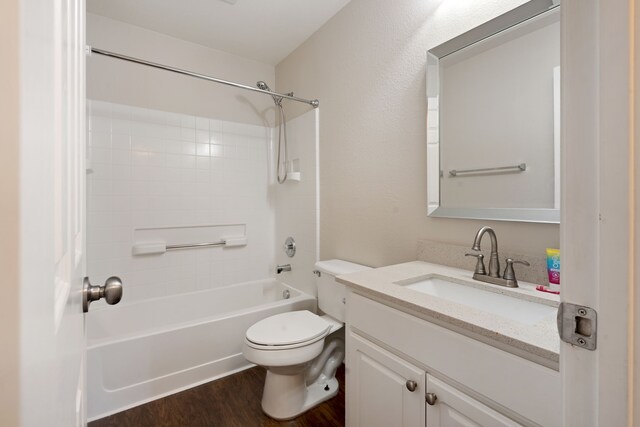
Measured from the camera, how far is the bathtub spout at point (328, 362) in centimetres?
171

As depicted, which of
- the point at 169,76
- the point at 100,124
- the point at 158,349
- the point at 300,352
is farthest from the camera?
the point at 169,76

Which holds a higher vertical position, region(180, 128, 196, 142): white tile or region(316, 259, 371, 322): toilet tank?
region(180, 128, 196, 142): white tile

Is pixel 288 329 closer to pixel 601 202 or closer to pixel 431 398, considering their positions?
pixel 431 398

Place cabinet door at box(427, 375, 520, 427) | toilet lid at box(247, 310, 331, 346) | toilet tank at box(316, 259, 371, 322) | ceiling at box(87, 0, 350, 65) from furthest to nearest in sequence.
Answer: ceiling at box(87, 0, 350, 65)
toilet tank at box(316, 259, 371, 322)
toilet lid at box(247, 310, 331, 346)
cabinet door at box(427, 375, 520, 427)

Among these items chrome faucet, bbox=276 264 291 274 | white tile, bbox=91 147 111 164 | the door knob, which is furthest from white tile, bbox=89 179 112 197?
the door knob

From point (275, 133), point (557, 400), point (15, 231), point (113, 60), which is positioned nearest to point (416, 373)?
point (557, 400)

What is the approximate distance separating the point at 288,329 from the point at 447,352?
0.91 meters

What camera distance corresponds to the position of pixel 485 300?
1025 millimetres

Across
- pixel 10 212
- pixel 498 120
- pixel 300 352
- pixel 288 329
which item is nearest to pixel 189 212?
pixel 288 329

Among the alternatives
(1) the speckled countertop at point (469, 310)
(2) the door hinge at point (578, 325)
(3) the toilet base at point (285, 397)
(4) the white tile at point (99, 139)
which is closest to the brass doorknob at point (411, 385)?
(1) the speckled countertop at point (469, 310)

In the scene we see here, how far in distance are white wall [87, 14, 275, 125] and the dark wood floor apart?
1.96 meters

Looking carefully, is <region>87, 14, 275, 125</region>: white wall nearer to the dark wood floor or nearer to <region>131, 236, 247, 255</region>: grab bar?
<region>131, 236, 247, 255</region>: grab bar

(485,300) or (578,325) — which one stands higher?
(578,325)

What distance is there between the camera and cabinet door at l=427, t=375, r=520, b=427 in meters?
0.71
